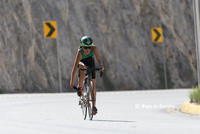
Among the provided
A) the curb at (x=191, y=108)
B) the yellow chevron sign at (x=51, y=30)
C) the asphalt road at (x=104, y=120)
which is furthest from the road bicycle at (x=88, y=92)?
the yellow chevron sign at (x=51, y=30)

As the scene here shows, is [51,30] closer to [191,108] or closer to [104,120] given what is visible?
[191,108]

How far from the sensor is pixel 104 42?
2884 centimetres

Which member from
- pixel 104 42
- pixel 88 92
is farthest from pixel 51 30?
pixel 88 92

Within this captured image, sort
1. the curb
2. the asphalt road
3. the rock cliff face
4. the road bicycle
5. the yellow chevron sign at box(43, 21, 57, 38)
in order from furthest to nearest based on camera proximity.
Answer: the rock cliff face → the yellow chevron sign at box(43, 21, 57, 38) → the curb → the road bicycle → the asphalt road

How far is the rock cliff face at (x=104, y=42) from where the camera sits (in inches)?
1078

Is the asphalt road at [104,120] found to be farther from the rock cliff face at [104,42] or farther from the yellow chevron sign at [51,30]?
the rock cliff face at [104,42]

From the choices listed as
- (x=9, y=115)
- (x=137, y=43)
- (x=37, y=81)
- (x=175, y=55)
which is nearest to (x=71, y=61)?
(x=37, y=81)

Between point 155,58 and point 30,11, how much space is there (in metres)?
7.26

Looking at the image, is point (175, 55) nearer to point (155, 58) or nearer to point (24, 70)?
point (155, 58)

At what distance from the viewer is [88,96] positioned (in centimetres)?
1170

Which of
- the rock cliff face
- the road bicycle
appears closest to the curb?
the road bicycle

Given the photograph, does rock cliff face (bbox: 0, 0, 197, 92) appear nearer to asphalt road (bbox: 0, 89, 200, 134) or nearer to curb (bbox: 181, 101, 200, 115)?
asphalt road (bbox: 0, 89, 200, 134)

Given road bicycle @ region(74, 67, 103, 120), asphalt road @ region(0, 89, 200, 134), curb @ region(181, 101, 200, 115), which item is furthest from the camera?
curb @ region(181, 101, 200, 115)

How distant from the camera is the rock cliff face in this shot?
27.4 meters
